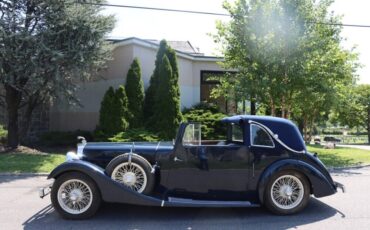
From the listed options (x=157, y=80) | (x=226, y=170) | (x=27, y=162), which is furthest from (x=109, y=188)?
(x=157, y=80)

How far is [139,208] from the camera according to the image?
6.70 meters

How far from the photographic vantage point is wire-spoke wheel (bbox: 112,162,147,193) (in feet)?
20.1

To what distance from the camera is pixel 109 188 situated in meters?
5.90

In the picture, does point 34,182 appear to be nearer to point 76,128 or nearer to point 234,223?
point 234,223

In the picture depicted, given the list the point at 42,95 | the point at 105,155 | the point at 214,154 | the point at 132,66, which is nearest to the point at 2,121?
the point at 42,95

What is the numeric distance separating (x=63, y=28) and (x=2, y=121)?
8.62 metres

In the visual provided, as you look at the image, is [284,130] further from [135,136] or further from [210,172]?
[135,136]

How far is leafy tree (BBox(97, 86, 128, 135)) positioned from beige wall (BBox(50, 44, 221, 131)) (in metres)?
1.91

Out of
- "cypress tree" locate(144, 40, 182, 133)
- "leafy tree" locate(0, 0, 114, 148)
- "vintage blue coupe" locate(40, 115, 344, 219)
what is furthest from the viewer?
"cypress tree" locate(144, 40, 182, 133)

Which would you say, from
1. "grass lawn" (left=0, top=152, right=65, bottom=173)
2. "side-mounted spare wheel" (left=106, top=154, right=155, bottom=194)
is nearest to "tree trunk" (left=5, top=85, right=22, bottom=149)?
"grass lawn" (left=0, top=152, right=65, bottom=173)

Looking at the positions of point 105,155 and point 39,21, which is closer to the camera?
point 105,155

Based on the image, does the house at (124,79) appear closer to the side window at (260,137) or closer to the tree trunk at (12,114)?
the tree trunk at (12,114)

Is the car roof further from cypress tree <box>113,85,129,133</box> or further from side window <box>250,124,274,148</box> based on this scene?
cypress tree <box>113,85,129,133</box>

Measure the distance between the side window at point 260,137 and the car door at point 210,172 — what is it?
0.25 meters
